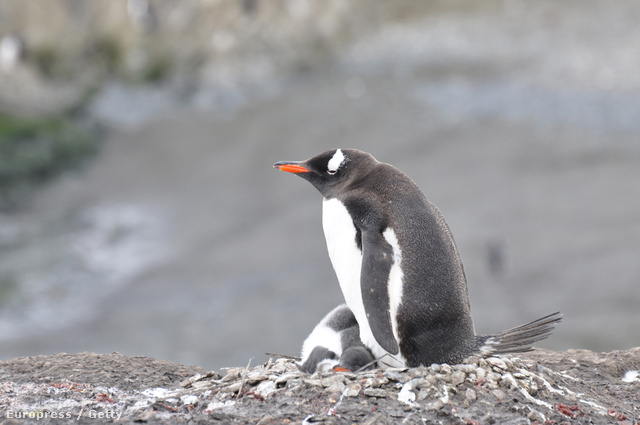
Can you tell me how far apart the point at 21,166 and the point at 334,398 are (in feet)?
42.8

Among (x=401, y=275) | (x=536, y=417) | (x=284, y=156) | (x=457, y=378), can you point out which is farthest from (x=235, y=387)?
(x=284, y=156)

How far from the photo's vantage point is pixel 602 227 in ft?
39.0

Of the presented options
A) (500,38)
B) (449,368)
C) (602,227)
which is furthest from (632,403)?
(500,38)

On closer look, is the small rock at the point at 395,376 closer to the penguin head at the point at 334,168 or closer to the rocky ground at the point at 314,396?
the rocky ground at the point at 314,396

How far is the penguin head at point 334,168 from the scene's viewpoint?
4289mm

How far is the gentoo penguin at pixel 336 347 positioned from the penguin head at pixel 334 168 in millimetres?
807

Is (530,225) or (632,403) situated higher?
(530,225)

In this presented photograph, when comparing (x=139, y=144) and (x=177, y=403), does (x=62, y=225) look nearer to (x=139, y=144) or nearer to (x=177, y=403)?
(x=139, y=144)

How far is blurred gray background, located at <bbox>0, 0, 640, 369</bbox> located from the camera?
10.9m

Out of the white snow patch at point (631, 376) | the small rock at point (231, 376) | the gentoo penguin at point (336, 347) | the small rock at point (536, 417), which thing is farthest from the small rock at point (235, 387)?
the white snow patch at point (631, 376)

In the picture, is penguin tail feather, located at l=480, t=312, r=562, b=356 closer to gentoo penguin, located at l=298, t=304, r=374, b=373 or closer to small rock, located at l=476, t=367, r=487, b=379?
small rock, located at l=476, t=367, r=487, b=379

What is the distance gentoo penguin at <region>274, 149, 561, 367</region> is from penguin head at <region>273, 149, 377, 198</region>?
0.07ft

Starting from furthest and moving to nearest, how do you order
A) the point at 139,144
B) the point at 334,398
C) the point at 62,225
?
1. the point at 139,144
2. the point at 62,225
3. the point at 334,398

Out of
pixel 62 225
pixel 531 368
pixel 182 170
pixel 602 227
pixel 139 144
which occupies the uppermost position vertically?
pixel 139 144
